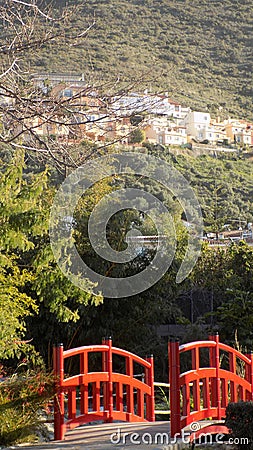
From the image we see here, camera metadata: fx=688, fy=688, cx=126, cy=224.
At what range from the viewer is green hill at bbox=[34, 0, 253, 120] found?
60938mm

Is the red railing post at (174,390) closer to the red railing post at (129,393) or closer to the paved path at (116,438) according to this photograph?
the paved path at (116,438)

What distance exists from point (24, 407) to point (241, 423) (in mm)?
→ 2369

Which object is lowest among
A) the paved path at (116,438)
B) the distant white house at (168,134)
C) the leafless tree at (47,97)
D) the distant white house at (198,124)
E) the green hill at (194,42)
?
the paved path at (116,438)

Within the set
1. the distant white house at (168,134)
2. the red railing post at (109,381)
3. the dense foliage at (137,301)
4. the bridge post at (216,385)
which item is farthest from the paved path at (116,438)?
the distant white house at (168,134)

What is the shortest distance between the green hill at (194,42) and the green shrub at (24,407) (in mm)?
49757

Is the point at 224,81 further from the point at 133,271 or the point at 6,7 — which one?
the point at 6,7

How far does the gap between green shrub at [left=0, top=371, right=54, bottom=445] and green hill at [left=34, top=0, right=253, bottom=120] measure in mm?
49757

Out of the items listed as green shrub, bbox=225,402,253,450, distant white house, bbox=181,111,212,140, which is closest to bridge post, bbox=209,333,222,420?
Answer: green shrub, bbox=225,402,253,450

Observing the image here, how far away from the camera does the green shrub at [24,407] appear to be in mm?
7000

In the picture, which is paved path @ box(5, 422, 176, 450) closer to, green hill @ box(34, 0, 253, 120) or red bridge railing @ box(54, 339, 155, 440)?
red bridge railing @ box(54, 339, 155, 440)

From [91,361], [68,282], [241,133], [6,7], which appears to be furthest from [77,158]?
[241,133]

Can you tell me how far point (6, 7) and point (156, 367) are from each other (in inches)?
436

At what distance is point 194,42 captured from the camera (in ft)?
227

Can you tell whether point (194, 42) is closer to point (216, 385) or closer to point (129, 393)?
point (216, 385)
